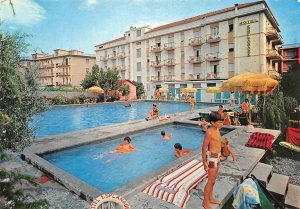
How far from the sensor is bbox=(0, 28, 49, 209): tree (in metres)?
2.67

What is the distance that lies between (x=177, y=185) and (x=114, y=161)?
4.67 m

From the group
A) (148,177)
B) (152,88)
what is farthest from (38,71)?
(152,88)

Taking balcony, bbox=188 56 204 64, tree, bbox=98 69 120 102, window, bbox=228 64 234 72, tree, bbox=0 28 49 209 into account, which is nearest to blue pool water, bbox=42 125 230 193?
tree, bbox=0 28 49 209

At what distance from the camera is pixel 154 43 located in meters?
42.6

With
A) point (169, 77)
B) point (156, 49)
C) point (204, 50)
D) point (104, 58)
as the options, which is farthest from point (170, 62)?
point (104, 58)

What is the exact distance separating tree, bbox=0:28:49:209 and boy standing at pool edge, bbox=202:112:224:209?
2.63 metres

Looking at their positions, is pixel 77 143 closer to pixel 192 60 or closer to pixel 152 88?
pixel 192 60

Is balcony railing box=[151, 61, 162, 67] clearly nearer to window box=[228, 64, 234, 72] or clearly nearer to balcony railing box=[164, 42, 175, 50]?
balcony railing box=[164, 42, 175, 50]

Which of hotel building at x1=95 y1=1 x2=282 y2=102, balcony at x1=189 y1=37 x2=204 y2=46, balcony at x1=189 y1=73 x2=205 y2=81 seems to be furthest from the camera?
balcony at x1=189 y1=73 x2=205 y2=81

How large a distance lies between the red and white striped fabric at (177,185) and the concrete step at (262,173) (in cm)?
146

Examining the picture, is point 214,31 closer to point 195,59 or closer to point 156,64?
point 195,59

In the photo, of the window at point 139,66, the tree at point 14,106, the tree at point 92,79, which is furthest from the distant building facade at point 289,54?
the tree at point 14,106

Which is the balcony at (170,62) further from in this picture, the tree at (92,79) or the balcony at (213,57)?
the tree at (92,79)

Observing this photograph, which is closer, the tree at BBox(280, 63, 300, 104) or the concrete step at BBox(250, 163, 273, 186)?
the concrete step at BBox(250, 163, 273, 186)
